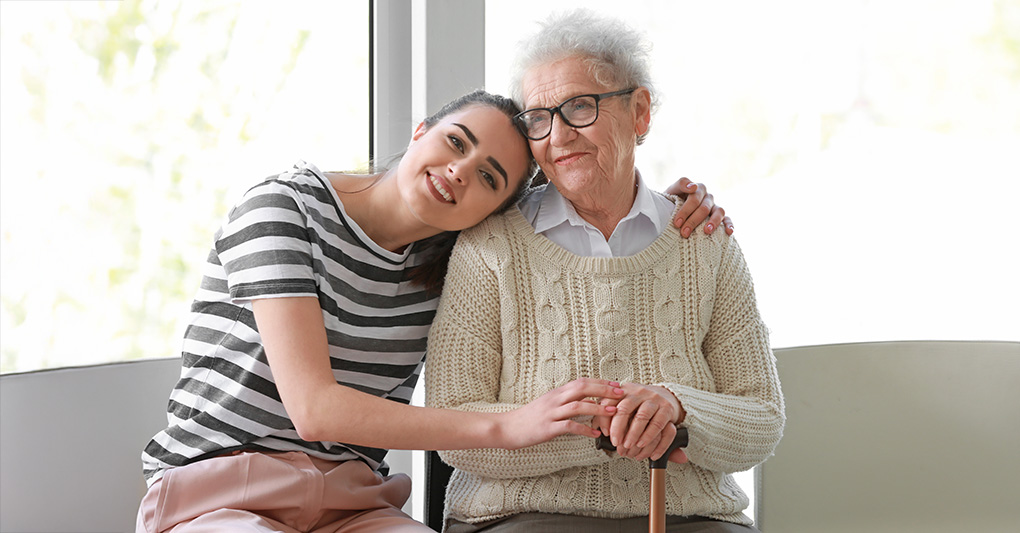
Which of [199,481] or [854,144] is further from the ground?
[854,144]

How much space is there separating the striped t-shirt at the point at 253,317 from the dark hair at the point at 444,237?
0.05 m

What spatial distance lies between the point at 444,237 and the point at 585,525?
62 centimetres

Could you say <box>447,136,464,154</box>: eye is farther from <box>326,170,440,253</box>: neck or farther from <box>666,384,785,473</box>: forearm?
<box>666,384,785,473</box>: forearm

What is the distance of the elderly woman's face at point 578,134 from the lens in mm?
1592

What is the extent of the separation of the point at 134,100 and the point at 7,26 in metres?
0.27

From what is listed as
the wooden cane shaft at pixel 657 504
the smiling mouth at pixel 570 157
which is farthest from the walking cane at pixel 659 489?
the smiling mouth at pixel 570 157

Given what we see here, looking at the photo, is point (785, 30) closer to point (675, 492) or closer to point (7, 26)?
point (675, 492)

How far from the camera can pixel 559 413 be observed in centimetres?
139

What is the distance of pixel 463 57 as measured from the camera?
2223 millimetres

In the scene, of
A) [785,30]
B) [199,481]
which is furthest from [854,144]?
[199,481]

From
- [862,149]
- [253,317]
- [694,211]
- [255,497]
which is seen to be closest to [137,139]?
[253,317]

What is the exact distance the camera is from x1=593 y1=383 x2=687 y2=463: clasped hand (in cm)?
139

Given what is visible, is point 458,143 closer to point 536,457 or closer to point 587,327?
point 587,327

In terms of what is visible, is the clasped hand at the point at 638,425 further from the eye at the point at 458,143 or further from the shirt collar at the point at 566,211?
the eye at the point at 458,143
